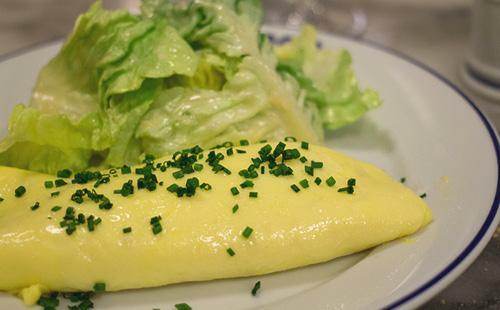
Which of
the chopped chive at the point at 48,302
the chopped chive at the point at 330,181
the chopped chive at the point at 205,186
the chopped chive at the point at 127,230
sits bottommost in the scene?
the chopped chive at the point at 48,302

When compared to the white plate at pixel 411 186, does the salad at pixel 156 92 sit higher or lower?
higher

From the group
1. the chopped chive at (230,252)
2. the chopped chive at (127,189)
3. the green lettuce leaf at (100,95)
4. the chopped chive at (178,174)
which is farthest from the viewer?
the green lettuce leaf at (100,95)

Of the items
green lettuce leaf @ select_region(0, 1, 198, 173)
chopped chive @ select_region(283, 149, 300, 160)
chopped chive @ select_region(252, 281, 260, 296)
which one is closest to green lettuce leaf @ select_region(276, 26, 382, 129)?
green lettuce leaf @ select_region(0, 1, 198, 173)

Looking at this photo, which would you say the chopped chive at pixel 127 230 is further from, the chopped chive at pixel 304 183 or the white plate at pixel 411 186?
the chopped chive at pixel 304 183

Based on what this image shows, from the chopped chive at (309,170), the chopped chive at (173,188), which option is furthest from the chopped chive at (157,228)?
the chopped chive at (309,170)

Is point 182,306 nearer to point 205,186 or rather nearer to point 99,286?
point 99,286

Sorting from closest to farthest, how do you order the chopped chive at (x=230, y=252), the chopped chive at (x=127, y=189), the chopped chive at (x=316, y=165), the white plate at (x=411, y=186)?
1. the white plate at (x=411, y=186)
2. the chopped chive at (x=230, y=252)
3. the chopped chive at (x=127, y=189)
4. the chopped chive at (x=316, y=165)

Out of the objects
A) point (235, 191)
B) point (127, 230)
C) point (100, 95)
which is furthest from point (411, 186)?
point (100, 95)
